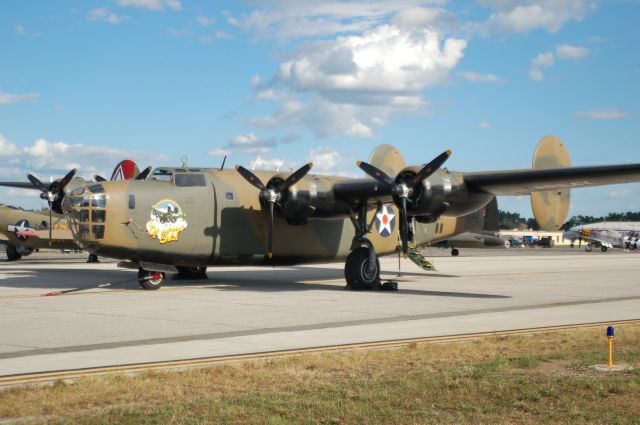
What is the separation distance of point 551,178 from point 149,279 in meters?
13.2

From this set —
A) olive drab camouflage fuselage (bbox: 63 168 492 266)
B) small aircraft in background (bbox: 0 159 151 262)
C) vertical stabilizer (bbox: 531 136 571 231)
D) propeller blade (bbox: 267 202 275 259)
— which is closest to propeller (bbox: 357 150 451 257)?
olive drab camouflage fuselage (bbox: 63 168 492 266)

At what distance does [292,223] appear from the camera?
84.7 ft

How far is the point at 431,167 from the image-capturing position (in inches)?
888

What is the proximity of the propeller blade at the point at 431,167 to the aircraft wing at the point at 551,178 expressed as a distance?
163 cm

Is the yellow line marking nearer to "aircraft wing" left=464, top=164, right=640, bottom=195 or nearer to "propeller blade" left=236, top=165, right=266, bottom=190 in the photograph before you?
"aircraft wing" left=464, top=164, right=640, bottom=195

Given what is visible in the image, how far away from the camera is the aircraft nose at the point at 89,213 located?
21562mm

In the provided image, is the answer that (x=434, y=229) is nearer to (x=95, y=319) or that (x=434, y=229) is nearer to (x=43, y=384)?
(x=95, y=319)

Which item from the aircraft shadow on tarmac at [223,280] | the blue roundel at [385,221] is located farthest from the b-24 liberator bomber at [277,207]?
the blue roundel at [385,221]

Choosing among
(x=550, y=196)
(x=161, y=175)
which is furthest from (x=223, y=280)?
(x=550, y=196)

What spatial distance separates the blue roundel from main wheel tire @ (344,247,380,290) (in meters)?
4.49

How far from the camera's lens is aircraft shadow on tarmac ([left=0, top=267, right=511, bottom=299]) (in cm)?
2479

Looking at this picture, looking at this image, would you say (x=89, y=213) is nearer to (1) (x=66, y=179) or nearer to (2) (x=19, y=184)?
(1) (x=66, y=179)

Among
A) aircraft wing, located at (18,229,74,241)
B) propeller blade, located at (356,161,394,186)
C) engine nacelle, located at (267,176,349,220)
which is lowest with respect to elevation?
aircraft wing, located at (18,229,74,241)

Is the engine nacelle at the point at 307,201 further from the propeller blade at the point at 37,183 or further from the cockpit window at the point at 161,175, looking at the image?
the propeller blade at the point at 37,183
